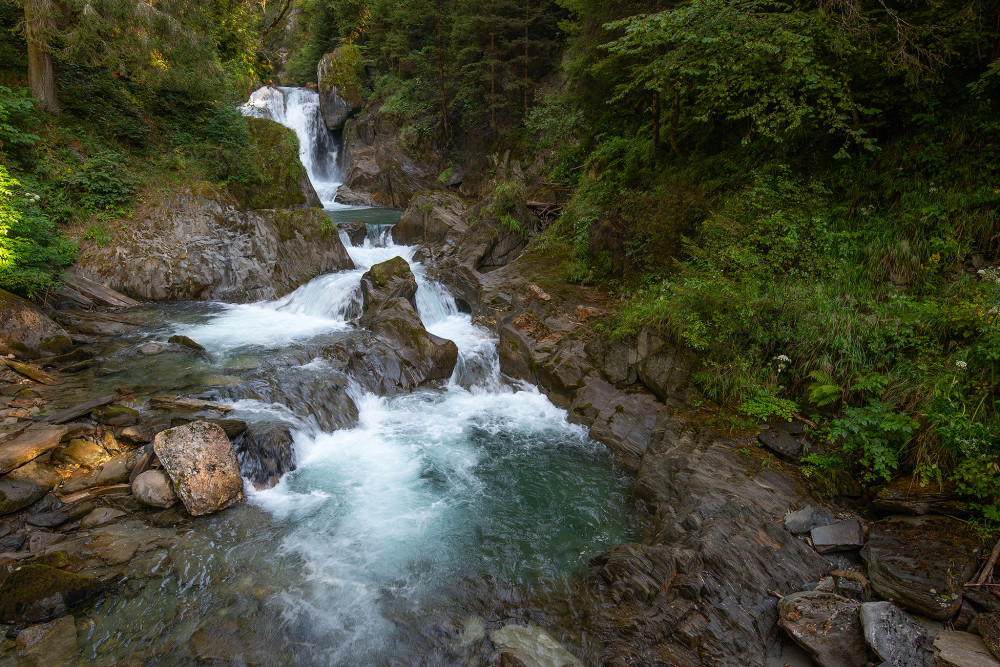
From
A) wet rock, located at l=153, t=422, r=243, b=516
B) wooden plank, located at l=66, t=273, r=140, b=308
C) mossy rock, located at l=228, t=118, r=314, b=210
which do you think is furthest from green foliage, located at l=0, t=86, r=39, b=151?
wet rock, located at l=153, t=422, r=243, b=516

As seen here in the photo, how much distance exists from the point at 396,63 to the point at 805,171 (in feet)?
86.8

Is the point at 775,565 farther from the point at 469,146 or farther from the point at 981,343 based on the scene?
the point at 469,146

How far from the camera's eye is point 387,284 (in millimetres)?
11797

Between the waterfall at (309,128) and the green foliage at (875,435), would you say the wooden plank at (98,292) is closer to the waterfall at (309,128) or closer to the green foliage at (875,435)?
the green foliage at (875,435)

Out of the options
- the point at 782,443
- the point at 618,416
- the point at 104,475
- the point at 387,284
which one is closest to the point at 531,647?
the point at 782,443

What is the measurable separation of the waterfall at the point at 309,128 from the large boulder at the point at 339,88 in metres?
0.69

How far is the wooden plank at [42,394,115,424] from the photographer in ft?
19.3

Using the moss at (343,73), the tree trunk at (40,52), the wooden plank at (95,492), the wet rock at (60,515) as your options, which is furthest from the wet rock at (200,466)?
the moss at (343,73)

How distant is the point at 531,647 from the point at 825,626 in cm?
247

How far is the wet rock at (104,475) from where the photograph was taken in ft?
17.4

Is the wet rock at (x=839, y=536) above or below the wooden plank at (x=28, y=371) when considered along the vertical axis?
below

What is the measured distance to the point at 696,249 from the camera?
7.81 m

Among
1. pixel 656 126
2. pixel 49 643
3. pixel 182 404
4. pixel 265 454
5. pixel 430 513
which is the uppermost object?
pixel 656 126

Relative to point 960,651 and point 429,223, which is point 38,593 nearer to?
point 960,651
